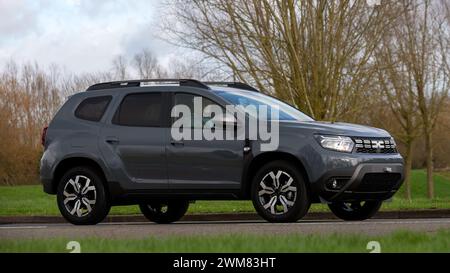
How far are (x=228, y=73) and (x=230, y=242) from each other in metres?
18.8

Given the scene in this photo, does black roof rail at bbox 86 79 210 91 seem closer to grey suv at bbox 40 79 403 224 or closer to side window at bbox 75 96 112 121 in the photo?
grey suv at bbox 40 79 403 224

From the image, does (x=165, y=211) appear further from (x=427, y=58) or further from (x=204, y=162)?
(x=427, y=58)

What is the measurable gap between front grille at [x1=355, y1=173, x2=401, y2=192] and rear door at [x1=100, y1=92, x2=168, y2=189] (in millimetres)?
2591

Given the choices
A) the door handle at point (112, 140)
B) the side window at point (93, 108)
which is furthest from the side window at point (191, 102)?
the side window at point (93, 108)

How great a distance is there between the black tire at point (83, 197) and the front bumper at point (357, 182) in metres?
2.99

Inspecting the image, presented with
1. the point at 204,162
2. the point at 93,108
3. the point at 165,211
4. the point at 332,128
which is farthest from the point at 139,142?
the point at 332,128

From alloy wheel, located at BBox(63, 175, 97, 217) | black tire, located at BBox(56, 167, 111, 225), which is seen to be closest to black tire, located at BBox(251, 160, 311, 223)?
black tire, located at BBox(56, 167, 111, 225)

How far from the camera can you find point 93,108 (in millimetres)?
12117

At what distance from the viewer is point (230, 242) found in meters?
7.38

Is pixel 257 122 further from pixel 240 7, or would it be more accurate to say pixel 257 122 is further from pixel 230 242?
pixel 240 7

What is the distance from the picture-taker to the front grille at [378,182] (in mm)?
10617

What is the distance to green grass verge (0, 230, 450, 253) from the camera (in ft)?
22.6

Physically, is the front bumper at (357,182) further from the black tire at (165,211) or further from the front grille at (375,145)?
the black tire at (165,211)
